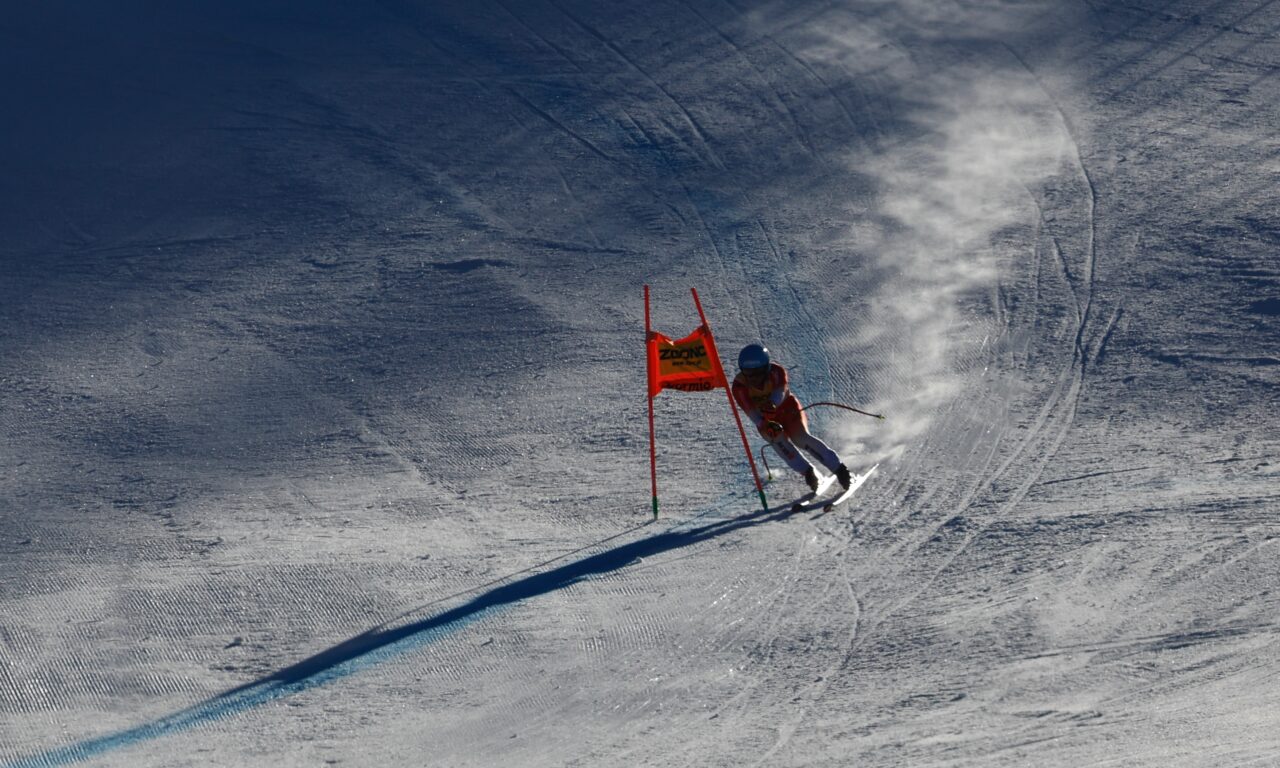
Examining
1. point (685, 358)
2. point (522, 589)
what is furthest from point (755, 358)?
point (522, 589)

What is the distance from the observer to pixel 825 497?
1134 centimetres

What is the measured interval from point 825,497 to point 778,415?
72cm

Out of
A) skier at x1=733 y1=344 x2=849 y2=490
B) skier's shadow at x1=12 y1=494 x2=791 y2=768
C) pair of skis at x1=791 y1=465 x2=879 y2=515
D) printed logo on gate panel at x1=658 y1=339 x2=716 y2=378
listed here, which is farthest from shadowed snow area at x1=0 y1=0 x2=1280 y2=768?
printed logo on gate panel at x1=658 y1=339 x2=716 y2=378

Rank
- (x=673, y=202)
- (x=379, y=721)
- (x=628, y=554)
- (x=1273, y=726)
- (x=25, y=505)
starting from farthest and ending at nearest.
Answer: (x=673, y=202) → (x=25, y=505) → (x=628, y=554) → (x=379, y=721) → (x=1273, y=726)

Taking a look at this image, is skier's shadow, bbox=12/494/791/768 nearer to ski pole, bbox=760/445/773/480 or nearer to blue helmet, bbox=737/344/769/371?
ski pole, bbox=760/445/773/480

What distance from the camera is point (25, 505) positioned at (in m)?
11.5

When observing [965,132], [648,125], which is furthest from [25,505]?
[965,132]

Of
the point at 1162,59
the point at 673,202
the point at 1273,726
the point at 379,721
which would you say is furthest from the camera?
the point at 1162,59

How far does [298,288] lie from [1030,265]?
7.34 meters

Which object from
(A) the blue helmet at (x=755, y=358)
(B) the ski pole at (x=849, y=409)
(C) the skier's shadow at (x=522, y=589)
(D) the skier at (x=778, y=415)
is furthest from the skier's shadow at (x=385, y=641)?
(B) the ski pole at (x=849, y=409)

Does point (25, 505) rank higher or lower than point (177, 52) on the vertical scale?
lower

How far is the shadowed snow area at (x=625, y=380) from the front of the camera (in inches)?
A: 355

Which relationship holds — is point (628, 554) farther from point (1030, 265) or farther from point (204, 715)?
point (1030, 265)

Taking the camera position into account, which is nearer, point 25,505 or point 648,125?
point 25,505
